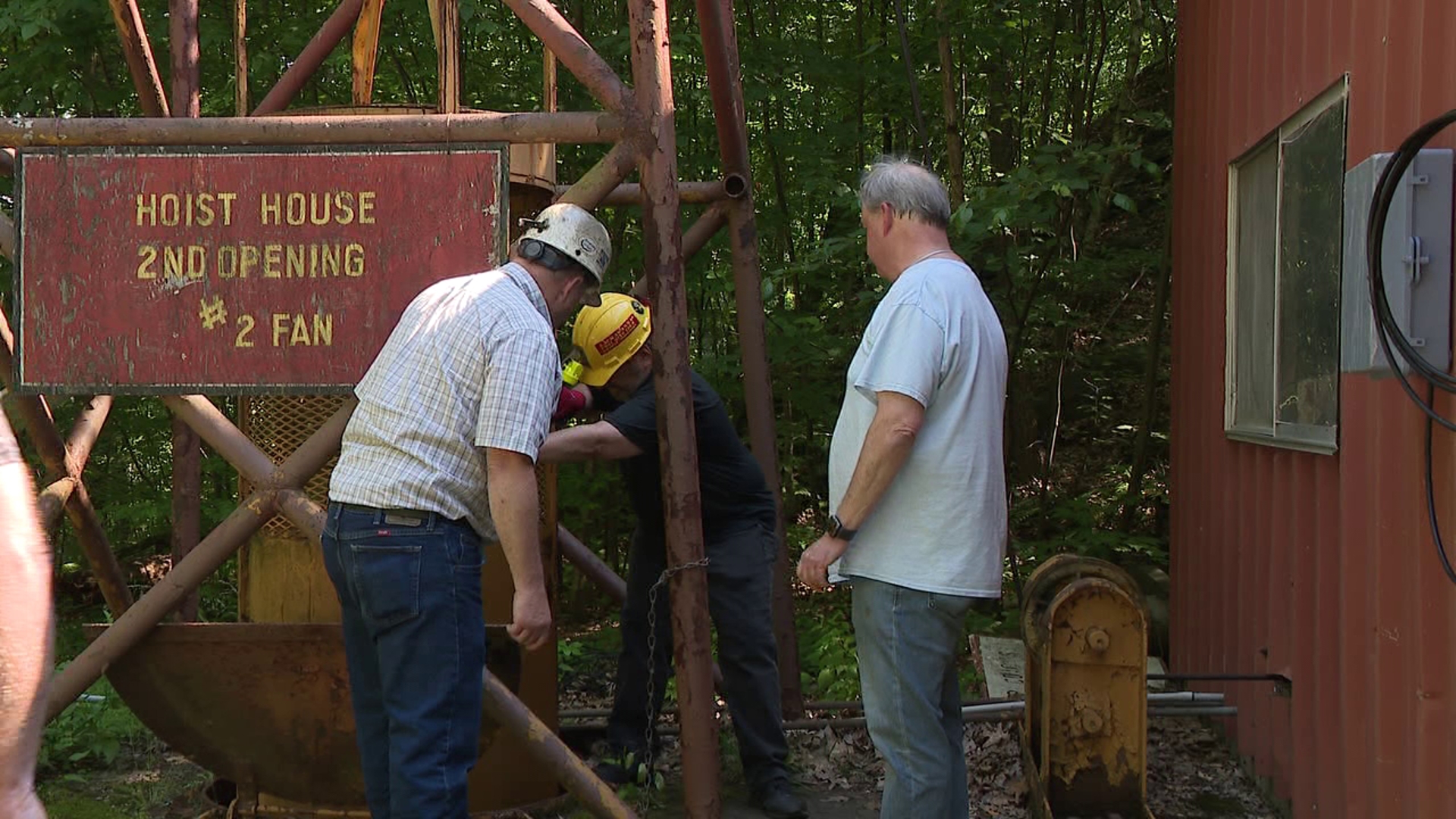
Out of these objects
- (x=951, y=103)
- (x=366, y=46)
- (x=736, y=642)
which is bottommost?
(x=736, y=642)

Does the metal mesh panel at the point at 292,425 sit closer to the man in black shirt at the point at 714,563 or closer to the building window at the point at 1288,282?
the man in black shirt at the point at 714,563

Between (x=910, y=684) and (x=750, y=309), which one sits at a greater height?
(x=750, y=309)

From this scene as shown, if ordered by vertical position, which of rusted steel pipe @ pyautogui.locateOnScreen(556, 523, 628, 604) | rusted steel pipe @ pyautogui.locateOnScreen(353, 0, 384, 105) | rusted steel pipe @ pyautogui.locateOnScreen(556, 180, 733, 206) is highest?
rusted steel pipe @ pyautogui.locateOnScreen(353, 0, 384, 105)

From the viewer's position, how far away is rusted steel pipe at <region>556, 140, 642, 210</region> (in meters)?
4.52

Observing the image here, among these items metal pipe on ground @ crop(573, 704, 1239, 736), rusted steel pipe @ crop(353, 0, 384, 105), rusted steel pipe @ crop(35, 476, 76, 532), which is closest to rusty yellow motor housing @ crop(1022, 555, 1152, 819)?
metal pipe on ground @ crop(573, 704, 1239, 736)

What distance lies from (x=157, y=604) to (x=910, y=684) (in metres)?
2.51

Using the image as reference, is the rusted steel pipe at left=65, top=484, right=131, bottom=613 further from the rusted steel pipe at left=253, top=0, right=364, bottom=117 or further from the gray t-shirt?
the gray t-shirt

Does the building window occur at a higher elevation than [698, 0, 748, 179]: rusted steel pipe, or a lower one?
lower

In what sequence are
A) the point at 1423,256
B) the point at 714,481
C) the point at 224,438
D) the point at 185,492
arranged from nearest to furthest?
the point at 1423,256
the point at 224,438
the point at 714,481
the point at 185,492

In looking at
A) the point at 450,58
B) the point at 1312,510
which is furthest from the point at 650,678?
the point at 1312,510

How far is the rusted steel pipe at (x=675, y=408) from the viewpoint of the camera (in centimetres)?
460

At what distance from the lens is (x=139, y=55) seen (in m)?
5.71

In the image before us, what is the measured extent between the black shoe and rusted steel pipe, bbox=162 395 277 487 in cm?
228

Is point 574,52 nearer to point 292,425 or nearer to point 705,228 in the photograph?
point 292,425
